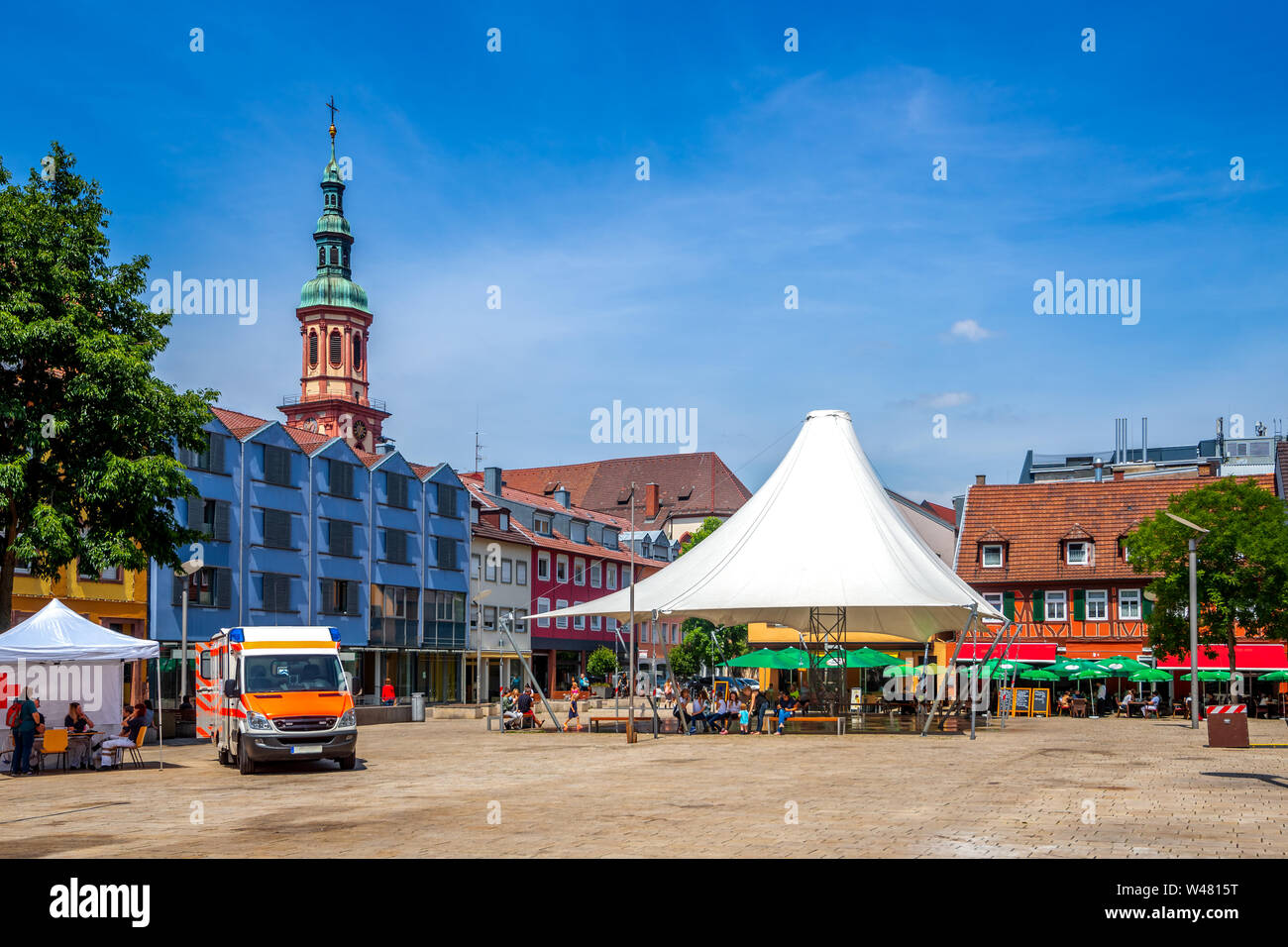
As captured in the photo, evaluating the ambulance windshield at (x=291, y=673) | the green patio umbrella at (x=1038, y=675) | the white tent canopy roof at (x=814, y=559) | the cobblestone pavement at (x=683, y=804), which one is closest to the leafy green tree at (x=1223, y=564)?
the green patio umbrella at (x=1038, y=675)

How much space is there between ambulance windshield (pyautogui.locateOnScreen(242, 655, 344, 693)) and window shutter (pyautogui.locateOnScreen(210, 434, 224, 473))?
103 ft

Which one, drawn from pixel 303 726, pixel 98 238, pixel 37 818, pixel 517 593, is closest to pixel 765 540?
pixel 303 726

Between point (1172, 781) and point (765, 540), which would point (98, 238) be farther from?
point (1172, 781)

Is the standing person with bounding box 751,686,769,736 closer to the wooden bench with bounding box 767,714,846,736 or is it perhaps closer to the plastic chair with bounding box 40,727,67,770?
the wooden bench with bounding box 767,714,846,736

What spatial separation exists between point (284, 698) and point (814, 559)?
48.8 ft

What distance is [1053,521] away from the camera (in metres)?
62.6

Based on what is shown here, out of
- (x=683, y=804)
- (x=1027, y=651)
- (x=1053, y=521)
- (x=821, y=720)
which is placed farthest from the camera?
(x=1053, y=521)

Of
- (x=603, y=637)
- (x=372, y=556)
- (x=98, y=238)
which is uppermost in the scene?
(x=98, y=238)

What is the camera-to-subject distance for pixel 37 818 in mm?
16125

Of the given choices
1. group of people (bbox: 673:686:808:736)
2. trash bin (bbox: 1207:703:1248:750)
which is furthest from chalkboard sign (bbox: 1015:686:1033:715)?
trash bin (bbox: 1207:703:1248:750)

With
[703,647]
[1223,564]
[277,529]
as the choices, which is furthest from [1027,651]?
[277,529]

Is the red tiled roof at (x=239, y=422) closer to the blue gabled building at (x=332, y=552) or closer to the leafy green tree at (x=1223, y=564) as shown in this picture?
the blue gabled building at (x=332, y=552)

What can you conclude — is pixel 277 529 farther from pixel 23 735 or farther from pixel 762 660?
pixel 23 735
